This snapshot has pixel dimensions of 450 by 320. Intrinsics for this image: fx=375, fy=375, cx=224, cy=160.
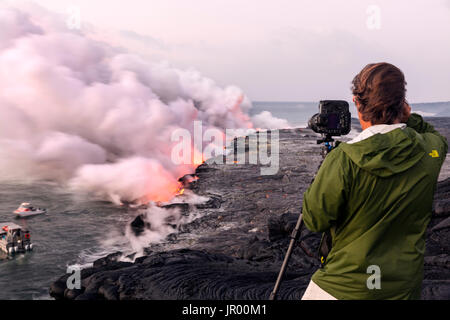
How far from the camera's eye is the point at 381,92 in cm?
190

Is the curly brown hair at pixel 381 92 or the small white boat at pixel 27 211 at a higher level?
the curly brown hair at pixel 381 92

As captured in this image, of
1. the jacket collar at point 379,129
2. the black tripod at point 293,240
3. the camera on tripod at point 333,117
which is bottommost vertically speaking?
the black tripod at point 293,240

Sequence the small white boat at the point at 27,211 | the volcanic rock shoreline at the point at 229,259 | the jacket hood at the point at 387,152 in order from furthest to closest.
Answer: the small white boat at the point at 27,211, the volcanic rock shoreline at the point at 229,259, the jacket hood at the point at 387,152

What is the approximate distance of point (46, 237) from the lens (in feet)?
33.9

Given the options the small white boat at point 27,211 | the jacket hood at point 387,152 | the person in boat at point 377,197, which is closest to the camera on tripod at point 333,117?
the person in boat at point 377,197

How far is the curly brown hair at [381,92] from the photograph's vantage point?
190cm

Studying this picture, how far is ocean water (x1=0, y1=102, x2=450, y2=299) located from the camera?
7.83 m

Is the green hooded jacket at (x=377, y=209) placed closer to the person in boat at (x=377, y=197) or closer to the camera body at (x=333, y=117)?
the person in boat at (x=377, y=197)

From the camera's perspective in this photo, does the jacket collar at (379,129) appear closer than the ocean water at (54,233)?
Yes

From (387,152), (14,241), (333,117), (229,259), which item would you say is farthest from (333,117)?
(14,241)

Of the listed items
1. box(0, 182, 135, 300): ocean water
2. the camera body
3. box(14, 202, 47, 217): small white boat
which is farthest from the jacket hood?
box(14, 202, 47, 217): small white boat

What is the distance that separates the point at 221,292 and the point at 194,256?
1.48 m

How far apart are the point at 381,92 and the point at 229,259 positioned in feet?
18.7

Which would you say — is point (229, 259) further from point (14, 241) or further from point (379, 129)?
point (379, 129)
